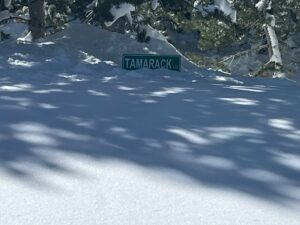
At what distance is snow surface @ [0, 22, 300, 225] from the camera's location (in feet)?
13.3

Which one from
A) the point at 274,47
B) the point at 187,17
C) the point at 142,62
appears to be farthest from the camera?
the point at 274,47

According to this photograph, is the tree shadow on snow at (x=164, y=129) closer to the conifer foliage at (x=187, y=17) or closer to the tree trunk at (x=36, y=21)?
the conifer foliage at (x=187, y=17)

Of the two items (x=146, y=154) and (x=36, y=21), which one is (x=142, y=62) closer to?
(x=146, y=154)

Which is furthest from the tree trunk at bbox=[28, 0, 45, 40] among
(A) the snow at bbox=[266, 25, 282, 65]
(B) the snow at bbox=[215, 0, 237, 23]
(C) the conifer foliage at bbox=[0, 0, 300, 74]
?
(A) the snow at bbox=[266, 25, 282, 65]

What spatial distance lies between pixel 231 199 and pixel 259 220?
1.15 feet

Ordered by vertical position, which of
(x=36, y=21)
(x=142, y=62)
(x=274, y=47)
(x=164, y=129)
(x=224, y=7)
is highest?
(x=224, y=7)

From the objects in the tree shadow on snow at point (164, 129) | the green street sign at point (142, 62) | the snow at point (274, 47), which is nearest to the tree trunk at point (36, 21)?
the green street sign at point (142, 62)

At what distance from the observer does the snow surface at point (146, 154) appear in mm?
4059

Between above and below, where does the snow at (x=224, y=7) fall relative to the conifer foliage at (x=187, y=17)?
above

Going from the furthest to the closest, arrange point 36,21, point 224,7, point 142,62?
point 224,7
point 36,21
point 142,62

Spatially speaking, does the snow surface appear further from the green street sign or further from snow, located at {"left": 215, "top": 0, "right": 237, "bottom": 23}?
snow, located at {"left": 215, "top": 0, "right": 237, "bottom": 23}

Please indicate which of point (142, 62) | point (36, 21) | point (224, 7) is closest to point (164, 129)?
point (142, 62)

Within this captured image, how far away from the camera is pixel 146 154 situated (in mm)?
5113

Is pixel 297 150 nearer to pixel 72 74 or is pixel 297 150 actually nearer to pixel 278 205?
pixel 278 205
